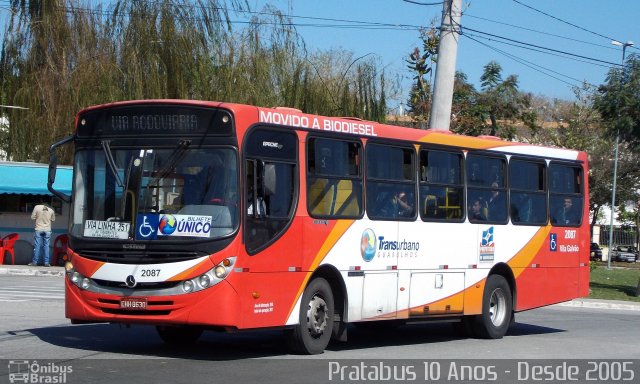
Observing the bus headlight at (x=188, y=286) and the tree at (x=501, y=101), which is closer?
the bus headlight at (x=188, y=286)

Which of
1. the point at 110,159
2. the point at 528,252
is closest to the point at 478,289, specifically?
the point at 528,252

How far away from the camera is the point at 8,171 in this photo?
2848 centimetres

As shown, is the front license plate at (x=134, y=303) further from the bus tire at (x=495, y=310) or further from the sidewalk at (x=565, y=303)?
the sidewalk at (x=565, y=303)

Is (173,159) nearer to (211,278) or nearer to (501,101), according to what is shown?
(211,278)

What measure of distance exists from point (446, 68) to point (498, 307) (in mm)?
7966

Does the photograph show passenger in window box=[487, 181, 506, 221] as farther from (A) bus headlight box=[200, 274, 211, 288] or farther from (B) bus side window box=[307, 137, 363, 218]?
(A) bus headlight box=[200, 274, 211, 288]

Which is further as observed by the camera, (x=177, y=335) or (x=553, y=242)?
(x=553, y=242)

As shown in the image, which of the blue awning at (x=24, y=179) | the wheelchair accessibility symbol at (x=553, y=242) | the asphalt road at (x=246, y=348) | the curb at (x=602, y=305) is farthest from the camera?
the blue awning at (x=24, y=179)

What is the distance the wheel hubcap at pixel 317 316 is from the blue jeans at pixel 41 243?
17419 millimetres

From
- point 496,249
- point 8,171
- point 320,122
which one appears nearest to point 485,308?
point 496,249

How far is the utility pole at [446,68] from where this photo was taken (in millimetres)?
22641

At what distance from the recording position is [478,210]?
15789 mm

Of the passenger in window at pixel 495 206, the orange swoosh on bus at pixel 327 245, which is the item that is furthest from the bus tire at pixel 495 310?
the orange swoosh on bus at pixel 327 245

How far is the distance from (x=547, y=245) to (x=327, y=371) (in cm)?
757
